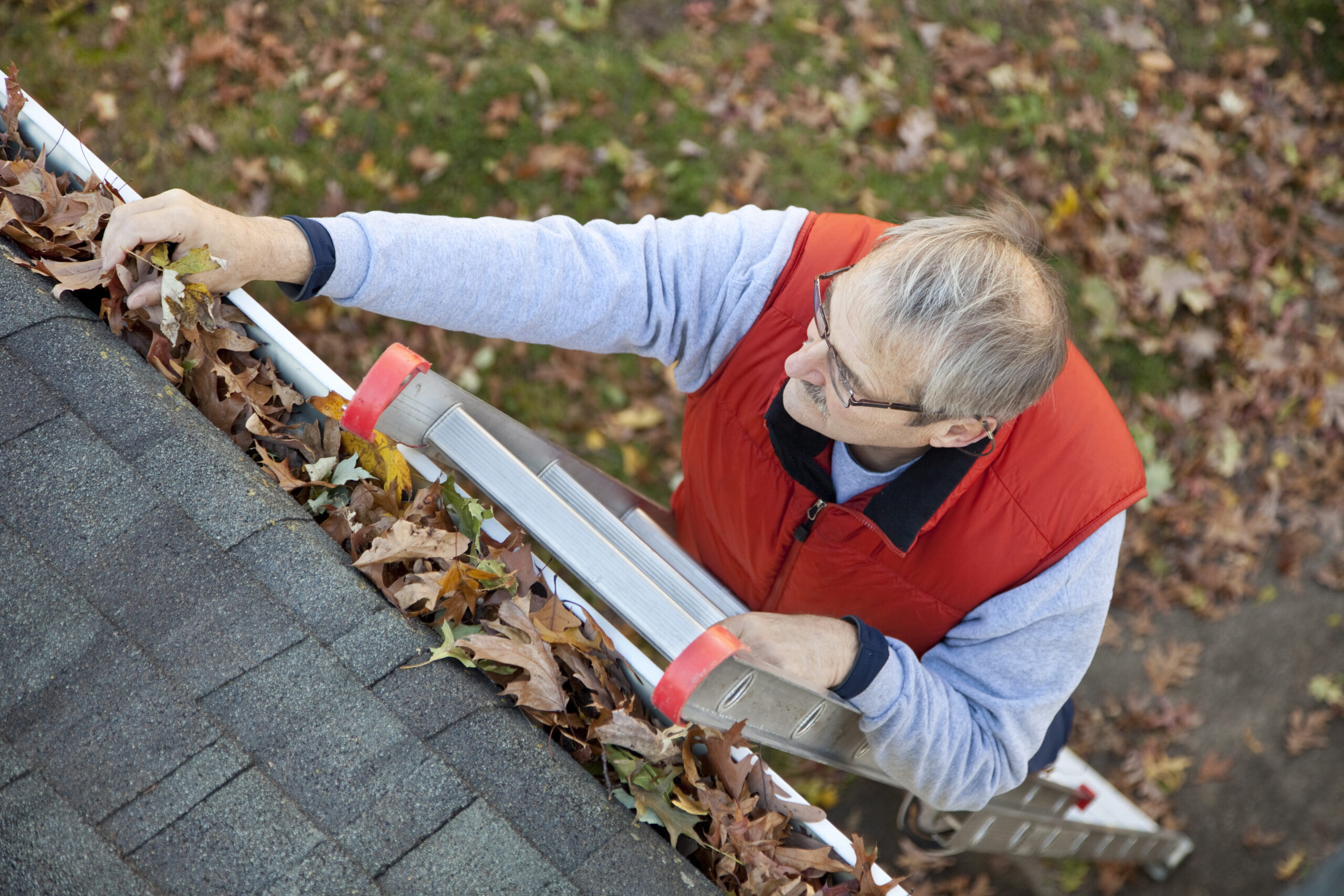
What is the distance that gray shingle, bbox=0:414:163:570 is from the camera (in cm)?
134

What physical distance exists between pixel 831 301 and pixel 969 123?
3184 mm

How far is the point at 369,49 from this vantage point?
4.18 meters

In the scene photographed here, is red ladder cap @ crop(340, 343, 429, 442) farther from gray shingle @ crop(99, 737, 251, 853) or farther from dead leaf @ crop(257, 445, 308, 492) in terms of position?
gray shingle @ crop(99, 737, 251, 853)

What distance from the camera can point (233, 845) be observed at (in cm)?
119

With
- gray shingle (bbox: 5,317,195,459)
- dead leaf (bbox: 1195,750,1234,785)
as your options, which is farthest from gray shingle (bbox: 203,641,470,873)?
dead leaf (bbox: 1195,750,1234,785)

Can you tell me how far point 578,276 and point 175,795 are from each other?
3.97 ft

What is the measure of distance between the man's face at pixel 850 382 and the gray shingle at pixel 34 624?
1284 millimetres

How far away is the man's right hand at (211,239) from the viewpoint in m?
1.49

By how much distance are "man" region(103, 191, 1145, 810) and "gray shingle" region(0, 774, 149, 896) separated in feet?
2.73

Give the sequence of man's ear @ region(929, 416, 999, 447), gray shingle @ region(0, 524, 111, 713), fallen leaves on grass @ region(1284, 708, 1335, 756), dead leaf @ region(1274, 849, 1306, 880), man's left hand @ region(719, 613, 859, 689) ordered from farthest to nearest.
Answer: fallen leaves on grass @ region(1284, 708, 1335, 756), dead leaf @ region(1274, 849, 1306, 880), man's ear @ region(929, 416, 999, 447), man's left hand @ region(719, 613, 859, 689), gray shingle @ region(0, 524, 111, 713)

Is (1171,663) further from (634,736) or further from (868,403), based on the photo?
(634,736)

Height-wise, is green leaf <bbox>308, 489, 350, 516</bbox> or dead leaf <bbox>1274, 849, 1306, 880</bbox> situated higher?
green leaf <bbox>308, 489, 350, 516</bbox>

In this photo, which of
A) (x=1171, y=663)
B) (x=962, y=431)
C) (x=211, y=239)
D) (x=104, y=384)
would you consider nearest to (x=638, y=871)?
(x=962, y=431)

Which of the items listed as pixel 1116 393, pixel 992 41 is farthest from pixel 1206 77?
pixel 1116 393
